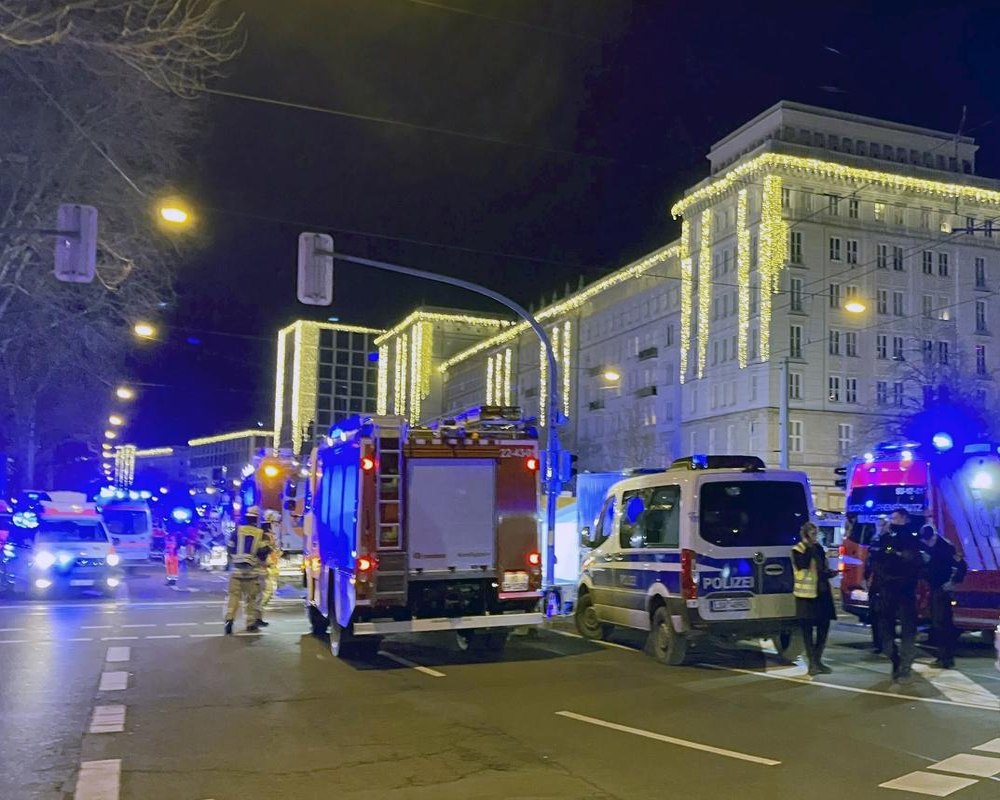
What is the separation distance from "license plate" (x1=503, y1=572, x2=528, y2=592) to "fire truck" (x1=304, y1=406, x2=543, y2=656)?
1 cm

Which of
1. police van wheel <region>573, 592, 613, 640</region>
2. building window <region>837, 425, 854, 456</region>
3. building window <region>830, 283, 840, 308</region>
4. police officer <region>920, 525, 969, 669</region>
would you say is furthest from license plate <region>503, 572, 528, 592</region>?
building window <region>830, 283, 840, 308</region>

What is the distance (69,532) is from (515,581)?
1528cm

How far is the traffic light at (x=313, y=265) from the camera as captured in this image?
15133 millimetres

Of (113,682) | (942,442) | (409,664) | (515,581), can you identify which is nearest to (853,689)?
(515,581)

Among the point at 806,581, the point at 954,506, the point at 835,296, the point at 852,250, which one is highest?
the point at 852,250

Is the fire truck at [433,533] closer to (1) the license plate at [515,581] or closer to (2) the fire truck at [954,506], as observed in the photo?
(1) the license plate at [515,581]

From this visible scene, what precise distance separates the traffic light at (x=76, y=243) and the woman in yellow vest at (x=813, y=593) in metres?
10.1

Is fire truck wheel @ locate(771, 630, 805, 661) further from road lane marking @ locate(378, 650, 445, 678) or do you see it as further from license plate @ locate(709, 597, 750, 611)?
road lane marking @ locate(378, 650, 445, 678)

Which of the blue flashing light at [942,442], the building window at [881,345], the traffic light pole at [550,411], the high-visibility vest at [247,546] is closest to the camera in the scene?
the blue flashing light at [942,442]

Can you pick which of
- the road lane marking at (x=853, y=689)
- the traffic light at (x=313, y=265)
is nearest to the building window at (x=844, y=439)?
the traffic light at (x=313, y=265)

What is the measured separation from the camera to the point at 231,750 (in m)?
7.49

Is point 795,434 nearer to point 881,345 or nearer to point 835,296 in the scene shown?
point 881,345

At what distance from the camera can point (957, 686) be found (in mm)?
10570

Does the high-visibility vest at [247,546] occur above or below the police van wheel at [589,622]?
above
